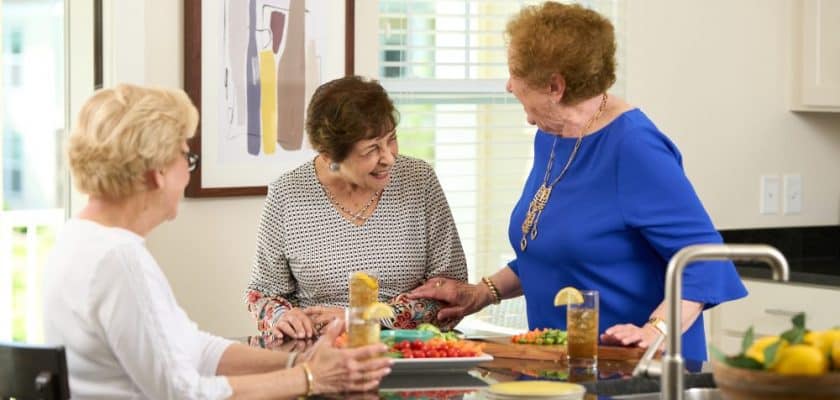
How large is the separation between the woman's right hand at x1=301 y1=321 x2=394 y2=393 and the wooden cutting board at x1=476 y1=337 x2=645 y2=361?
434mm

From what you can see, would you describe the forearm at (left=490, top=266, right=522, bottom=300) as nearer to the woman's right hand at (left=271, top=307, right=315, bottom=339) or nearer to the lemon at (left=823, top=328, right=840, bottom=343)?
the woman's right hand at (left=271, top=307, right=315, bottom=339)

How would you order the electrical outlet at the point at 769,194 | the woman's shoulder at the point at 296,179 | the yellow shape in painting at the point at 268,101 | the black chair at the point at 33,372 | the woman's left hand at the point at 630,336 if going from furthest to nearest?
1. the electrical outlet at the point at 769,194
2. the yellow shape in painting at the point at 268,101
3. the woman's shoulder at the point at 296,179
4. the woman's left hand at the point at 630,336
5. the black chair at the point at 33,372

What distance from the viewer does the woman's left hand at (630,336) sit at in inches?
108

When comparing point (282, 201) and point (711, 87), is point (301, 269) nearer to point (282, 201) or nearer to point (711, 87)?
point (282, 201)

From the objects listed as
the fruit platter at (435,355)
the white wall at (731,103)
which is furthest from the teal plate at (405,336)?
the white wall at (731,103)

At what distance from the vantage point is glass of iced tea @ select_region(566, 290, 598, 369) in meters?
2.61

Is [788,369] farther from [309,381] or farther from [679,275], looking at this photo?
[309,381]

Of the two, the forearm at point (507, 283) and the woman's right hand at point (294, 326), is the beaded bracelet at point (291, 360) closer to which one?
the woman's right hand at point (294, 326)

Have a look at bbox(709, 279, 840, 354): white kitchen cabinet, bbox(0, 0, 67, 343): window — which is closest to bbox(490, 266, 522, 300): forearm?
bbox(709, 279, 840, 354): white kitchen cabinet

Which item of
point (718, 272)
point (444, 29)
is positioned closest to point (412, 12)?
point (444, 29)

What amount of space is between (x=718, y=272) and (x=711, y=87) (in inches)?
71.8

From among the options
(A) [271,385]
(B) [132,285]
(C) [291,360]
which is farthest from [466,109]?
(B) [132,285]

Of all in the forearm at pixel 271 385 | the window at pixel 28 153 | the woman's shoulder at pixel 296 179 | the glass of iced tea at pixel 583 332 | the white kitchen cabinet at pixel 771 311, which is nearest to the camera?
the forearm at pixel 271 385

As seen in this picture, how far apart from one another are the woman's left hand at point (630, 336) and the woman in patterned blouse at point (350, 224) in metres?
0.62
